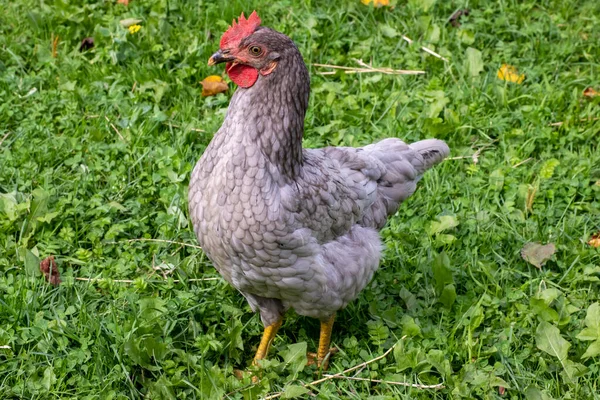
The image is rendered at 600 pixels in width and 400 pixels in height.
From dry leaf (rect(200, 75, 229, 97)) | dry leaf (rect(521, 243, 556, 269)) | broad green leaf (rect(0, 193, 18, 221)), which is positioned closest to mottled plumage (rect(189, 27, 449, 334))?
dry leaf (rect(521, 243, 556, 269))

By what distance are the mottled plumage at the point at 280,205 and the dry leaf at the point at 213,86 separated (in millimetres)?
1693

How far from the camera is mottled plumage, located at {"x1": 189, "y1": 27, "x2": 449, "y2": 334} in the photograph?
337 cm

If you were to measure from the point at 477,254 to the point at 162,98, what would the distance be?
229 cm

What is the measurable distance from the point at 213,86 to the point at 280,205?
2.28m

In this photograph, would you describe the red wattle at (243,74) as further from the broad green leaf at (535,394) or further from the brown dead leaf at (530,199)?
the brown dead leaf at (530,199)

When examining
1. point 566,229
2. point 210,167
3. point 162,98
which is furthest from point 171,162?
point 566,229

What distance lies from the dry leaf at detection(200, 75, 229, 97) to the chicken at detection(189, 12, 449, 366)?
5.84 ft

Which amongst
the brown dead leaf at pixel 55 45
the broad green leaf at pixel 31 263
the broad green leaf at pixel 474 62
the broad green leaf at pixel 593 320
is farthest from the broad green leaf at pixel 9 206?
the broad green leaf at pixel 474 62

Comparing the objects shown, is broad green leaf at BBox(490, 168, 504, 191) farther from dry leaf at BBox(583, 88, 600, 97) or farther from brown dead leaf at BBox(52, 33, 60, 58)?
brown dead leaf at BBox(52, 33, 60, 58)

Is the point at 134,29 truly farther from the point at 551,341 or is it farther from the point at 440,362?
the point at 551,341

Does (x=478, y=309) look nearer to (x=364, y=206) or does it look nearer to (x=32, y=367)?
(x=364, y=206)

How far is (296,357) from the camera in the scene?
4.01m

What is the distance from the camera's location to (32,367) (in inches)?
147

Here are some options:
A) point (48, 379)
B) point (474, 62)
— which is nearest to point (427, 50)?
point (474, 62)
